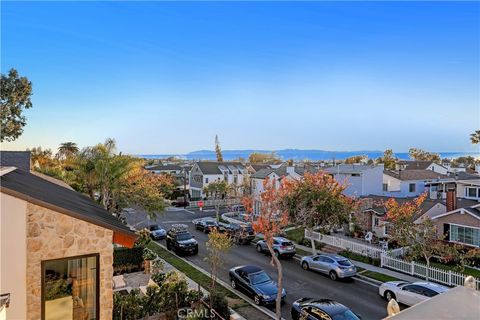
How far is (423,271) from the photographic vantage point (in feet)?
71.2

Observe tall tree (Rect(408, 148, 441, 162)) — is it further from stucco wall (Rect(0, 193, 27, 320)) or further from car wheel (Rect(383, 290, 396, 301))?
stucco wall (Rect(0, 193, 27, 320))

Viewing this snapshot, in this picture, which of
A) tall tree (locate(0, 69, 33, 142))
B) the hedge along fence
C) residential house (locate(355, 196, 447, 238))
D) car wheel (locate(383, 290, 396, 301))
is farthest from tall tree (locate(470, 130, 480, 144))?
tall tree (locate(0, 69, 33, 142))

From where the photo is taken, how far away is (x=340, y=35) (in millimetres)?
20531

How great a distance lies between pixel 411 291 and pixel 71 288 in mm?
15712

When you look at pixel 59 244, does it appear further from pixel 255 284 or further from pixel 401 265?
pixel 401 265

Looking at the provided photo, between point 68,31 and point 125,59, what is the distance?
6253 millimetres

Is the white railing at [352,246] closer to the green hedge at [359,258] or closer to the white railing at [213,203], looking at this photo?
the green hedge at [359,258]

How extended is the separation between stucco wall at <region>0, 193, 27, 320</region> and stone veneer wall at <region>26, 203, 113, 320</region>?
0.44 ft

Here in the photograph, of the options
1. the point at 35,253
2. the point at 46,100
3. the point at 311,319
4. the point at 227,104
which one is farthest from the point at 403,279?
the point at 46,100

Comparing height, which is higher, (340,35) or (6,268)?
(340,35)

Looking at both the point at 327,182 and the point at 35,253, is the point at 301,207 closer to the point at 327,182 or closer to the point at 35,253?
A: the point at 327,182

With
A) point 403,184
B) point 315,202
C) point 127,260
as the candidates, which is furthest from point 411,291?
point 403,184

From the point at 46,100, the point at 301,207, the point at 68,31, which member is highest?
the point at 68,31

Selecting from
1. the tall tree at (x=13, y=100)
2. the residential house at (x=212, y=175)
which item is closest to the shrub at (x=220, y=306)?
the tall tree at (x=13, y=100)
